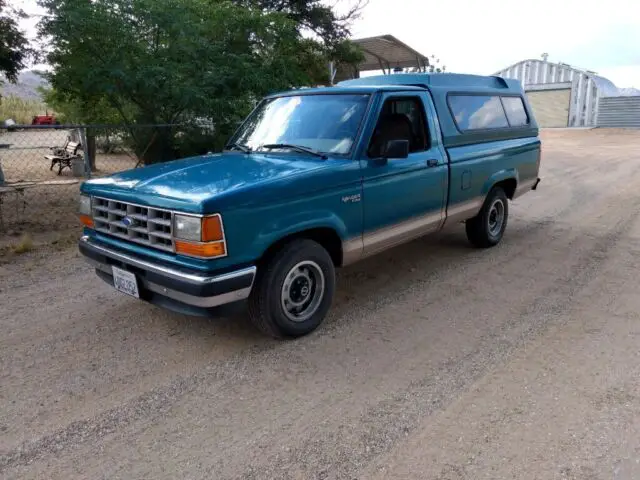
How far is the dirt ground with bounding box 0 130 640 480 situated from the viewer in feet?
8.50

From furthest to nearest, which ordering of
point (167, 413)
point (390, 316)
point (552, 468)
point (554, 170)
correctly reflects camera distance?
point (554, 170), point (390, 316), point (167, 413), point (552, 468)

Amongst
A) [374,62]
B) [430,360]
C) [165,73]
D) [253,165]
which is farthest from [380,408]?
[374,62]

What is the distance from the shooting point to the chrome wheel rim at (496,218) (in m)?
6.42

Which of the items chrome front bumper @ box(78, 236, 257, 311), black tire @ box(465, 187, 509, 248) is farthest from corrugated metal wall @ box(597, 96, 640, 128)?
A: chrome front bumper @ box(78, 236, 257, 311)

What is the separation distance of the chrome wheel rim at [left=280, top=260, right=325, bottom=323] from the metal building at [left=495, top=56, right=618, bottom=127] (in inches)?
1261

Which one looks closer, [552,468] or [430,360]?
[552,468]

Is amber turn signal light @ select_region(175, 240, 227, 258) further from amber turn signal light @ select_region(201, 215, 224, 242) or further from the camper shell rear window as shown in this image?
the camper shell rear window

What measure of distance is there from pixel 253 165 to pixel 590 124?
33.7 m

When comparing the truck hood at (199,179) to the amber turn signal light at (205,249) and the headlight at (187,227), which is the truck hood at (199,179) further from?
the amber turn signal light at (205,249)

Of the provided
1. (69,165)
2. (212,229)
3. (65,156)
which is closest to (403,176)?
(212,229)

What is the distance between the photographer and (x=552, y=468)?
2.49 meters

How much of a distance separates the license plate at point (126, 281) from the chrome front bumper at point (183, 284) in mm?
32

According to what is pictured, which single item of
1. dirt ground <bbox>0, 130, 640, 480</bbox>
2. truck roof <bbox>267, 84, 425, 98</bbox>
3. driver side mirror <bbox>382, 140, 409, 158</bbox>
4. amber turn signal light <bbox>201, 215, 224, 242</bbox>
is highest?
truck roof <bbox>267, 84, 425, 98</bbox>

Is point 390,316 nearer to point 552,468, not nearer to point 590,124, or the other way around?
point 552,468
